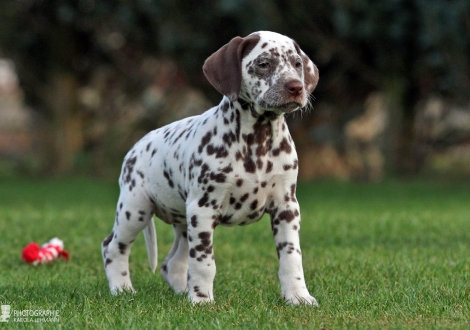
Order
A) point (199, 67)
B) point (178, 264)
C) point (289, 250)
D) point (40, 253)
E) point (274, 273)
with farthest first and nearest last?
1. point (199, 67)
2. point (40, 253)
3. point (274, 273)
4. point (178, 264)
5. point (289, 250)

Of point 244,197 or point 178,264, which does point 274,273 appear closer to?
point 178,264

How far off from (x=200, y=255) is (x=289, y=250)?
1.97ft

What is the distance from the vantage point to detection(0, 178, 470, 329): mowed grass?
482cm

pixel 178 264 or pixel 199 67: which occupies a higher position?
pixel 199 67

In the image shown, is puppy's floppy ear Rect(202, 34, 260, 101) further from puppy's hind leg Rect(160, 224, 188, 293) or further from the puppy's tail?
the puppy's tail

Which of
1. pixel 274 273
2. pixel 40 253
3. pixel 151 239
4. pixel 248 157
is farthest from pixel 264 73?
pixel 40 253

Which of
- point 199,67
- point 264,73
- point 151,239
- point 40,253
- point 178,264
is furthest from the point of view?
point 199,67

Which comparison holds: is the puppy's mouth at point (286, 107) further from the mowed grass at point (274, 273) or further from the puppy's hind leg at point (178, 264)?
Result: the puppy's hind leg at point (178, 264)

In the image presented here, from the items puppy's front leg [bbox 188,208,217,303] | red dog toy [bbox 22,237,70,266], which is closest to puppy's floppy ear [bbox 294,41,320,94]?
puppy's front leg [bbox 188,208,217,303]

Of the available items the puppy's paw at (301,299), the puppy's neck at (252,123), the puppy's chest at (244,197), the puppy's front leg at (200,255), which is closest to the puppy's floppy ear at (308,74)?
the puppy's neck at (252,123)

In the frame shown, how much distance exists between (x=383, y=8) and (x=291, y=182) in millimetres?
11799

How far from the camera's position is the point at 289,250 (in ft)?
17.6

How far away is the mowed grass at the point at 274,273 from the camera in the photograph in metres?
4.82

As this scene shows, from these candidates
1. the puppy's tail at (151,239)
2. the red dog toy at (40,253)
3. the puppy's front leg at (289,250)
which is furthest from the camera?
the red dog toy at (40,253)
